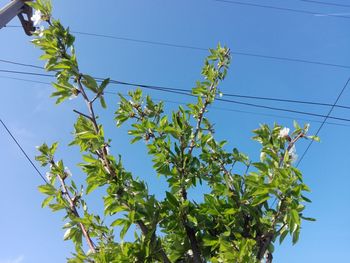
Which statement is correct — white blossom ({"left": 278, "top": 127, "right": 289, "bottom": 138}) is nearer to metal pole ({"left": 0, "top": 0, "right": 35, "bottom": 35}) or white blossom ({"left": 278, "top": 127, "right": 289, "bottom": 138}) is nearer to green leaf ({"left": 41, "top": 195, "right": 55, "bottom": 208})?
green leaf ({"left": 41, "top": 195, "right": 55, "bottom": 208})

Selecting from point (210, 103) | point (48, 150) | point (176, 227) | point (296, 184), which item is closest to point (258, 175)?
point (296, 184)

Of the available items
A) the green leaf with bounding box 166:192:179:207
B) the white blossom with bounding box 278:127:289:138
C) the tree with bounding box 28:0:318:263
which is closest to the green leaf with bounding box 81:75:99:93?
the tree with bounding box 28:0:318:263

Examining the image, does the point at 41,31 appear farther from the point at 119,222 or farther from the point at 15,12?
the point at 15,12

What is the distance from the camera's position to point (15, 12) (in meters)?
4.35

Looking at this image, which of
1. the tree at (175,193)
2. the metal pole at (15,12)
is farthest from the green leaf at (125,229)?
the metal pole at (15,12)

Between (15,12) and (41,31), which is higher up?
(15,12)

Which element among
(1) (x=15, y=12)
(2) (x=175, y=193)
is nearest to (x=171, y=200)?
(2) (x=175, y=193)

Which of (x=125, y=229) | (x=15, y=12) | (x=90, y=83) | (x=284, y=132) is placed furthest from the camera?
(x=15, y=12)

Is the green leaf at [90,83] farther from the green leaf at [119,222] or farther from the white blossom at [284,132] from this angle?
the white blossom at [284,132]

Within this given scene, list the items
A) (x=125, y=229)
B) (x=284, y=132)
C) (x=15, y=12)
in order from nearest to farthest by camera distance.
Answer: (x=125, y=229) < (x=284, y=132) < (x=15, y=12)

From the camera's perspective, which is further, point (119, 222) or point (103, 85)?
point (103, 85)

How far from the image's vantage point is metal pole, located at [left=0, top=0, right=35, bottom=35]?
158 inches

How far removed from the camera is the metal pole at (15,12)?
13.1 feet

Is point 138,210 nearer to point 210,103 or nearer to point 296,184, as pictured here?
point 296,184
